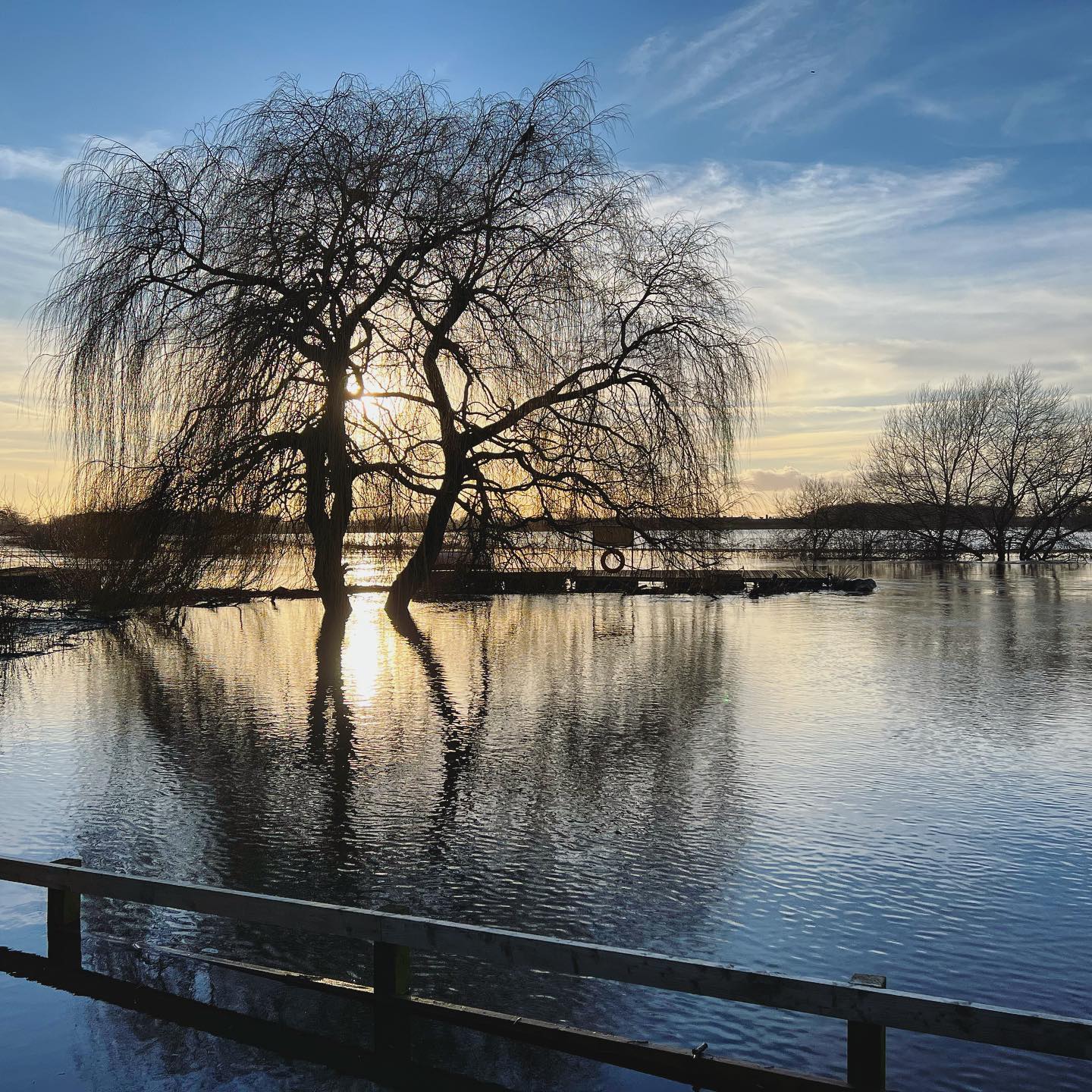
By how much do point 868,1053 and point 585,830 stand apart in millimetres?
3625

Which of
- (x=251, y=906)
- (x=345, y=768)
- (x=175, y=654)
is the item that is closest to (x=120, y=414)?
→ (x=175, y=654)

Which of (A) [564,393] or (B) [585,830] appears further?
(A) [564,393]

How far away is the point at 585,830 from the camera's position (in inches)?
287

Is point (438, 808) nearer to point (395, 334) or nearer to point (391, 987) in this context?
point (391, 987)

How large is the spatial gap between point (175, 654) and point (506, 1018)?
14.9m

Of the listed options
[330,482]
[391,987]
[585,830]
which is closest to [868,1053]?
[391,987]

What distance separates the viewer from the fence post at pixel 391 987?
175 inches

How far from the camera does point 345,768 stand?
9.16 metres

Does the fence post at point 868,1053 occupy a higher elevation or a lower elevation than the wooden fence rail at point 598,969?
lower

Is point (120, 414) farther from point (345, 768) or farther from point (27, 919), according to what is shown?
point (27, 919)

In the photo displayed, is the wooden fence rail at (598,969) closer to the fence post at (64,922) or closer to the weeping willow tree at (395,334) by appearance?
the fence post at (64,922)

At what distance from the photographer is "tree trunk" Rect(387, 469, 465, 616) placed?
1805 cm

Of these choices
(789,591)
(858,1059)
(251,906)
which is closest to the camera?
(858,1059)

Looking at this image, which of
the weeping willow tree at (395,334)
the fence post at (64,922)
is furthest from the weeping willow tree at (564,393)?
the fence post at (64,922)
